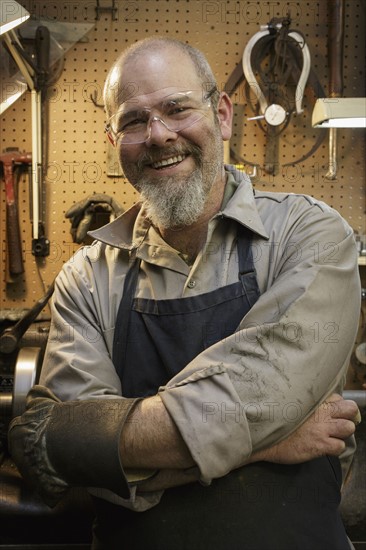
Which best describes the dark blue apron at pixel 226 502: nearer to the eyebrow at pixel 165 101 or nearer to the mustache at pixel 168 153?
the mustache at pixel 168 153

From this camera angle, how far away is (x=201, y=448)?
112 cm

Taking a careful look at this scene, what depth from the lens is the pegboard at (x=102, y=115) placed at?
2.74 meters

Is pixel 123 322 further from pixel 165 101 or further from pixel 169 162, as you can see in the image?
pixel 165 101

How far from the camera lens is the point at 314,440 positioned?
123 centimetres

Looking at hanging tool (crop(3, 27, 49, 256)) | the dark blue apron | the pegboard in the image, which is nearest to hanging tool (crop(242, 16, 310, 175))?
the pegboard

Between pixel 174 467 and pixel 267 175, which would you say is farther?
pixel 267 175

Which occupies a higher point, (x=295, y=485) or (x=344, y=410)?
(x=344, y=410)

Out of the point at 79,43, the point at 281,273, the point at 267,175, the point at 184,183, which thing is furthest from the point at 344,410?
the point at 79,43

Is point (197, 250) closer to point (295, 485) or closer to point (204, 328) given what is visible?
point (204, 328)

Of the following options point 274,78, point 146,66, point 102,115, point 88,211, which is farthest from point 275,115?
point 146,66

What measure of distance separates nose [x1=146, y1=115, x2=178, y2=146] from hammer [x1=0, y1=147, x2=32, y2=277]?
1.39 meters

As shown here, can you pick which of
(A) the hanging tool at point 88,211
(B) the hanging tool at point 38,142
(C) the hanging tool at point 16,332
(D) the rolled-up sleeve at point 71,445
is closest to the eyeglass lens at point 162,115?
(D) the rolled-up sleeve at point 71,445

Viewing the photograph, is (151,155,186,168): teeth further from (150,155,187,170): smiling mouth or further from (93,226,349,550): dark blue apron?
(93,226,349,550): dark blue apron

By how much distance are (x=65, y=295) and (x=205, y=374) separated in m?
Answer: 0.45
